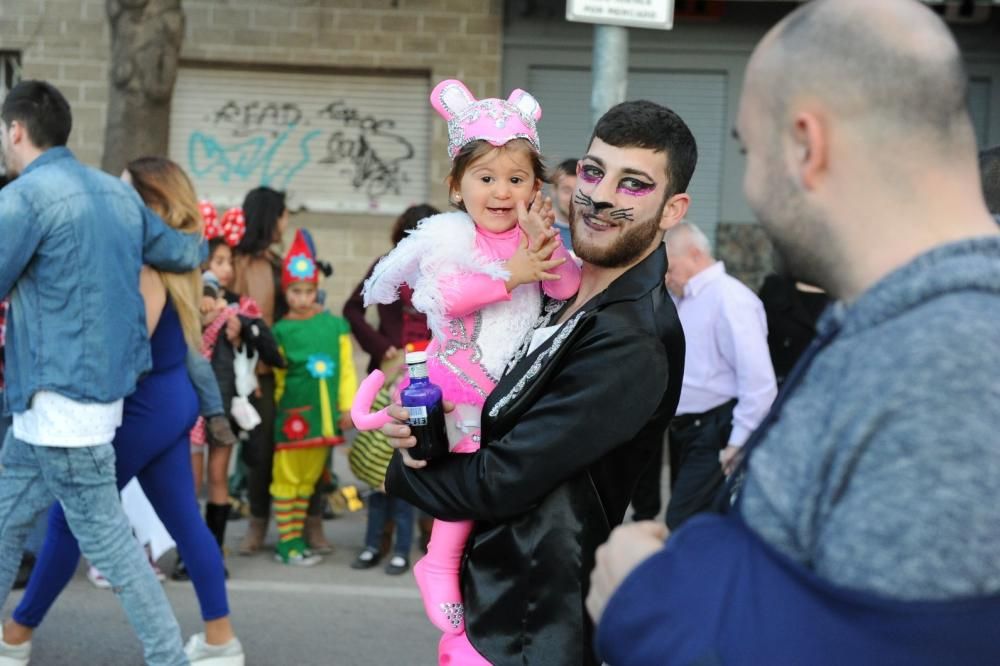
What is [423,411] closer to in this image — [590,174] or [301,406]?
[590,174]

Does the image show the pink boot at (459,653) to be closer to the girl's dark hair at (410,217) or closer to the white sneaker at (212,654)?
the white sneaker at (212,654)

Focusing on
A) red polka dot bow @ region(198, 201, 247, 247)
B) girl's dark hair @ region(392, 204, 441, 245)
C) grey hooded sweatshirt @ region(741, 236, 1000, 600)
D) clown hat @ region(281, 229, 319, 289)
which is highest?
grey hooded sweatshirt @ region(741, 236, 1000, 600)

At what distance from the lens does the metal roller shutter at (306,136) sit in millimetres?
13008

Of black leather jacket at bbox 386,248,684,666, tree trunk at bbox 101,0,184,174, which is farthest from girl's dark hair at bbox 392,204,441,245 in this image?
tree trunk at bbox 101,0,184,174

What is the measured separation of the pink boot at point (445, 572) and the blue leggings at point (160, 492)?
190 centimetres

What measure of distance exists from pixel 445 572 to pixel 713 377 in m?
2.91

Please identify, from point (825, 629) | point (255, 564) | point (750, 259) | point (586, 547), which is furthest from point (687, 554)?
point (750, 259)

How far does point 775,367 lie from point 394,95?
8161 mm

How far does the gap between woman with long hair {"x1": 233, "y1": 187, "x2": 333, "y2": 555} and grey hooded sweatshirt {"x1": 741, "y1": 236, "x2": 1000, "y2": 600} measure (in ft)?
17.2

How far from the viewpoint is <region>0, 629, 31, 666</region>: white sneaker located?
4.33 m

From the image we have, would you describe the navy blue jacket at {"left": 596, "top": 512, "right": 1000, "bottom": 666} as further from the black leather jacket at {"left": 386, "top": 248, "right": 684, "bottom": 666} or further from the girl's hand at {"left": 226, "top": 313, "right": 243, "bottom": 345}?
the girl's hand at {"left": 226, "top": 313, "right": 243, "bottom": 345}

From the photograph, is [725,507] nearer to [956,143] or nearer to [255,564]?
[956,143]

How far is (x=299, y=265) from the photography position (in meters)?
6.29

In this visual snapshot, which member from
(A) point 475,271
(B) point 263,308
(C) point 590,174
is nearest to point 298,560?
(B) point 263,308
